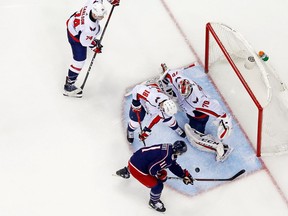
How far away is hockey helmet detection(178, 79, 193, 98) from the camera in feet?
17.0

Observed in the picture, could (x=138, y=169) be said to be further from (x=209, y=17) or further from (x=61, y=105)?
(x=209, y=17)

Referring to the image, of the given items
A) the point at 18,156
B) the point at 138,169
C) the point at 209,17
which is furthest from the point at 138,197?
the point at 209,17

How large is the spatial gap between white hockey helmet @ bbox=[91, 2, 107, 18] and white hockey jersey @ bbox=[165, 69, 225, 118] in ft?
2.63

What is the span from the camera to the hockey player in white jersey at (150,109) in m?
5.01

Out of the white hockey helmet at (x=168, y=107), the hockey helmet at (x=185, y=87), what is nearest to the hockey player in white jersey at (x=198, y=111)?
the hockey helmet at (x=185, y=87)

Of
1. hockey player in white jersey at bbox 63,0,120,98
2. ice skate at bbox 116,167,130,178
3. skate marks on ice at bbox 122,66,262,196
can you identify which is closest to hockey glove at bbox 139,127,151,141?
skate marks on ice at bbox 122,66,262,196

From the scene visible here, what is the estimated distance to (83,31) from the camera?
17.7ft

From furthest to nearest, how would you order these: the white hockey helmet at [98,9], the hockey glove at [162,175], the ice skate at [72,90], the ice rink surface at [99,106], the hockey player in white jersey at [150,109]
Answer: the ice skate at [72,90] → the ice rink surface at [99,106] → the white hockey helmet at [98,9] → the hockey player in white jersey at [150,109] → the hockey glove at [162,175]

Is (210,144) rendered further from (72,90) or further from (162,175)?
(72,90)

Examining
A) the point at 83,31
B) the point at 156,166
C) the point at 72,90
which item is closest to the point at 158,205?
the point at 156,166

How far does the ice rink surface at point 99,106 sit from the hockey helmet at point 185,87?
0.78 meters

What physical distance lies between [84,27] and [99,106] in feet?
2.90

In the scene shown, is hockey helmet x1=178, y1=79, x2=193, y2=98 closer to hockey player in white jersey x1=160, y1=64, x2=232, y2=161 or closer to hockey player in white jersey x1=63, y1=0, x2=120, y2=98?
hockey player in white jersey x1=160, y1=64, x2=232, y2=161

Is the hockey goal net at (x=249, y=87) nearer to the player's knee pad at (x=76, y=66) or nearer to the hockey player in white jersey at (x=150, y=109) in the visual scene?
the hockey player in white jersey at (x=150, y=109)
